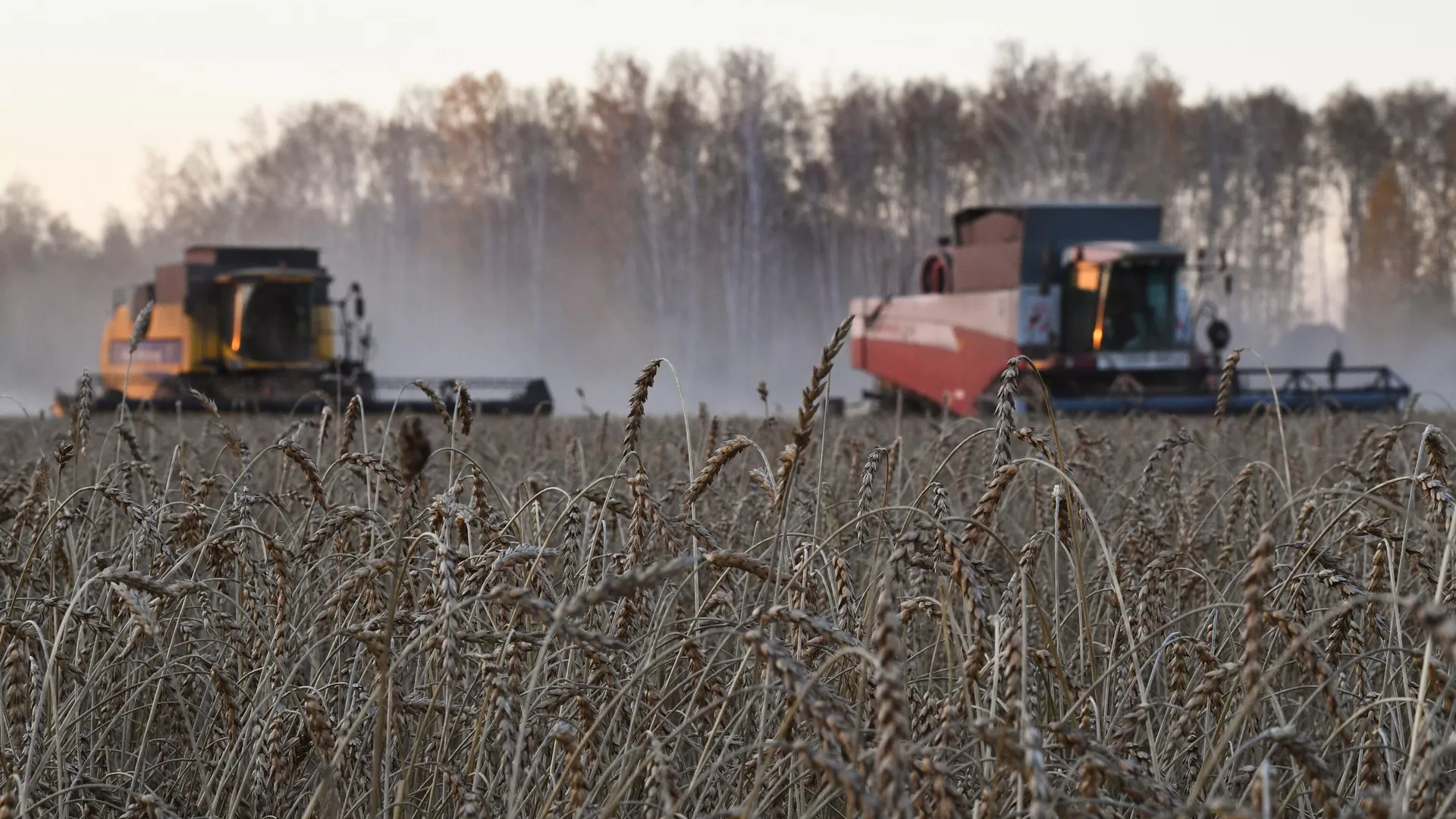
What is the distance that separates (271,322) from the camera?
23016 millimetres

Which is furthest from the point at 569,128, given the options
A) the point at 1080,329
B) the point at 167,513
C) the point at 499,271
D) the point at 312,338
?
the point at 167,513

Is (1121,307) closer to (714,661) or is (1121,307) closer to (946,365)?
(946,365)

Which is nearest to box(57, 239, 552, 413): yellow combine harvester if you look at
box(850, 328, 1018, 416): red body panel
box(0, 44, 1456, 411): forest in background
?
box(850, 328, 1018, 416): red body panel

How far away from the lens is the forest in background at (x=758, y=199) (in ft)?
153

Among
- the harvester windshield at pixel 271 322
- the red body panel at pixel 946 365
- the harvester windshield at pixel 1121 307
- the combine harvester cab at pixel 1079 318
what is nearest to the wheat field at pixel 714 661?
the combine harvester cab at pixel 1079 318

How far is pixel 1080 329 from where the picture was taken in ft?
60.3

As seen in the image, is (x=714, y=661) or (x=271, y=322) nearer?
(x=714, y=661)

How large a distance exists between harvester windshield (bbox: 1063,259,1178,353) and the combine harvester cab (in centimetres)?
1

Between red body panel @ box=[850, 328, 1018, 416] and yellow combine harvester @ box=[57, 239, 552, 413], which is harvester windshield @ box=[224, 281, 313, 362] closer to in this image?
yellow combine harvester @ box=[57, 239, 552, 413]

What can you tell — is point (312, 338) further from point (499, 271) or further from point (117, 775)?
point (499, 271)

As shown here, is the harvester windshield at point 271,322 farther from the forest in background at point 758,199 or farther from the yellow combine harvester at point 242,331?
the forest in background at point 758,199

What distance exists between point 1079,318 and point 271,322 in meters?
12.4

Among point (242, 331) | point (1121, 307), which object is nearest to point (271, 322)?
point (242, 331)

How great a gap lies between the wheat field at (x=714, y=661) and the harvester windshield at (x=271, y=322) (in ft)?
65.5
